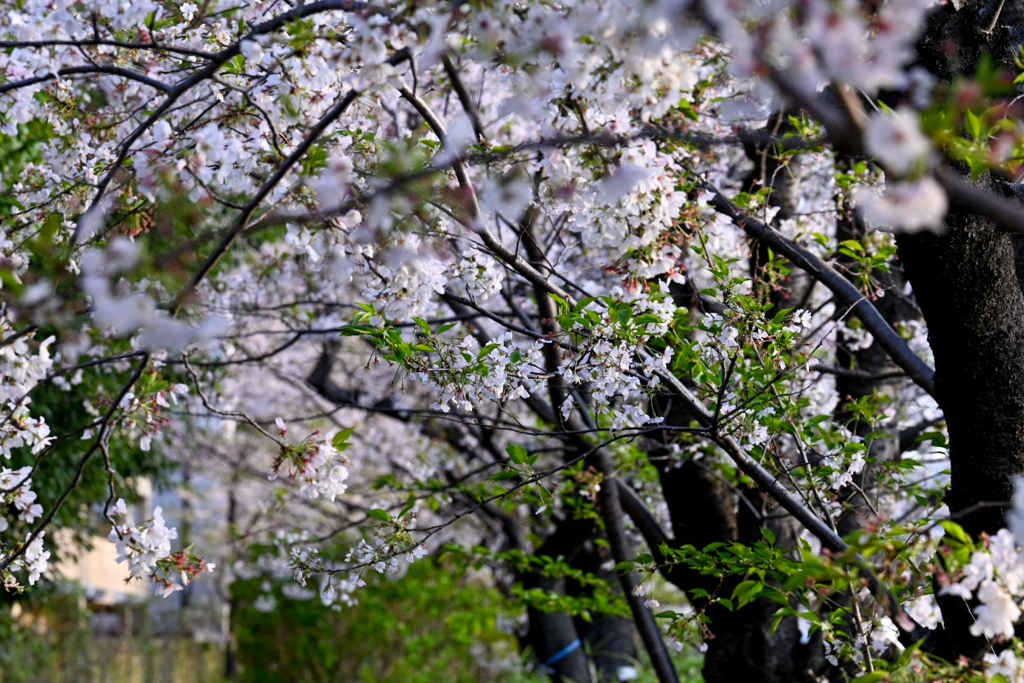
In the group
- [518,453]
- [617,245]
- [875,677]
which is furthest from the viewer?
[518,453]

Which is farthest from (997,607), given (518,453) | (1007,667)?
(518,453)

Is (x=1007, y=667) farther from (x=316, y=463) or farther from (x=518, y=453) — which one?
(x=316, y=463)

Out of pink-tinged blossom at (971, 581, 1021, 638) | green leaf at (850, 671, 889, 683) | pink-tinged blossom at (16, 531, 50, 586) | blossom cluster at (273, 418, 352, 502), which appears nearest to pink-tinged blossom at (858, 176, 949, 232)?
pink-tinged blossom at (971, 581, 1021, 638)

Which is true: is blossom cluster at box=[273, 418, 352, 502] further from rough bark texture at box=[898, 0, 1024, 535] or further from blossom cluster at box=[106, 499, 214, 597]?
rough bark texture at box=[898, 0, 1024, 535]

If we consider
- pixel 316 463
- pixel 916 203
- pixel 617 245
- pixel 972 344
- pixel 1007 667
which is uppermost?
pixel 617 245

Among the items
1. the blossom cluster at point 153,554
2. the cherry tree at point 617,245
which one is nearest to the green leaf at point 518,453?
the cherry tree at point 617,245

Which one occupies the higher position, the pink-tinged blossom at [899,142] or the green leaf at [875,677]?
the pink-tinged blossom at [899,142]

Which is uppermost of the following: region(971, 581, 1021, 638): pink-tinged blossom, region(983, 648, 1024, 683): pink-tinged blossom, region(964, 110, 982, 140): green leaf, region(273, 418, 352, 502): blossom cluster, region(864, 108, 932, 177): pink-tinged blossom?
region(273, 418, 352, 502): blossom cluster

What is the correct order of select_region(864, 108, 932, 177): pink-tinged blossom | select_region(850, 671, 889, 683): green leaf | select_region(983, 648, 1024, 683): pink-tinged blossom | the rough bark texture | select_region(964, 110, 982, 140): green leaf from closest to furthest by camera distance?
1. select_region(864, 108, 932, 177): pink-tinged blossom
2. select_region(964, 110, 982, 140): green leaf
3. select_region(983, 648, 1024, 683): pink-tinged blossom
4. select_region(850, 671, 889, 683): green leaf
5. the rough bark texture

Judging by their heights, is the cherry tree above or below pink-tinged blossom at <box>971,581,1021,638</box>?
above

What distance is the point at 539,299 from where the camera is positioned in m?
2.56

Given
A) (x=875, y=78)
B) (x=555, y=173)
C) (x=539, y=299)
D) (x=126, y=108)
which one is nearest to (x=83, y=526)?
(x=126, y=108)

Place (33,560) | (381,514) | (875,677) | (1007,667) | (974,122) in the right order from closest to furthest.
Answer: (974,122) → (1007,667) → (875,677) → (33,560) → (381,514)

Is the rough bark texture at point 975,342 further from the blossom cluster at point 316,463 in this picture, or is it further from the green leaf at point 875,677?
the blossom cluster at point 316,463
